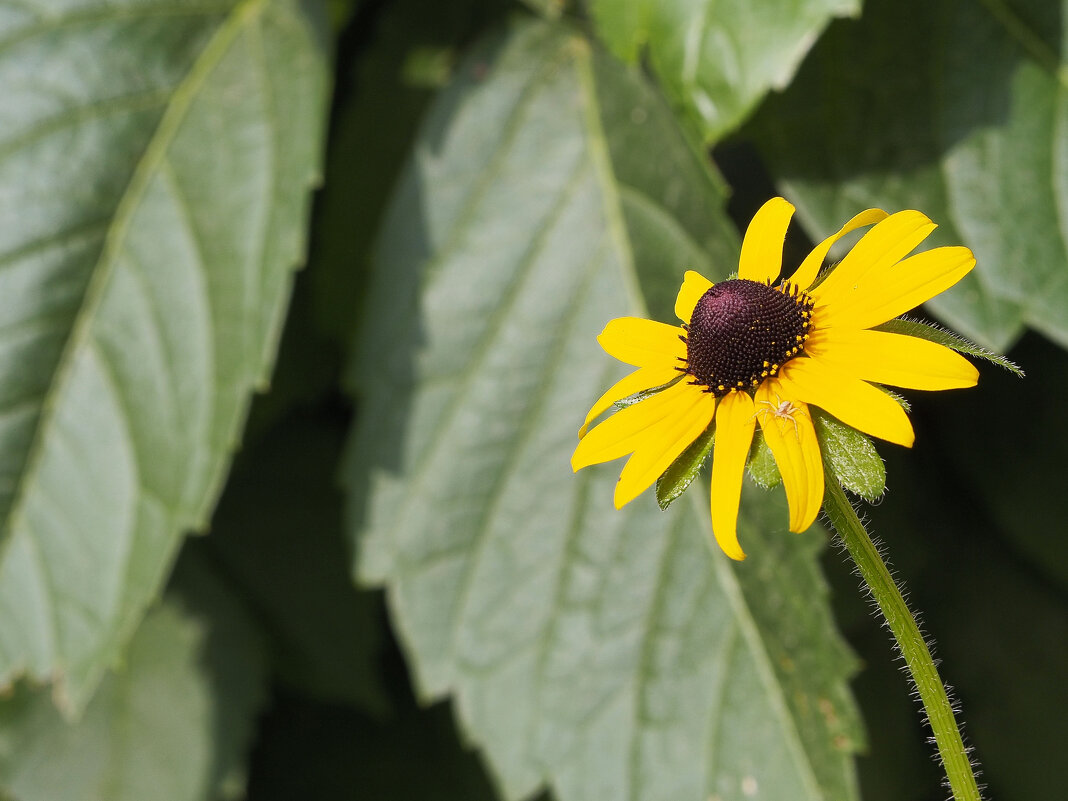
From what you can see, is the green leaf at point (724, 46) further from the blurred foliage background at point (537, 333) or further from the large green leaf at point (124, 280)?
the large green leaf at point (124, 280)

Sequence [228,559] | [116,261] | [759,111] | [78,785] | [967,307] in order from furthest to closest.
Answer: [228,559] < [78,785] < [116,261] < [759,111] < [967,307]

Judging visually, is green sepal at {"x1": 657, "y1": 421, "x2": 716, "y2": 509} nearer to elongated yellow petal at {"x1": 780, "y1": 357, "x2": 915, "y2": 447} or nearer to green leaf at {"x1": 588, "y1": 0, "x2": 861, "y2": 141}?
elongated yellow petal at {"x1": 780, "y1": 357, "x2": 915, "y2": 447}

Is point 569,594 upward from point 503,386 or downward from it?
downward

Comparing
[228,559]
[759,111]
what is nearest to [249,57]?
[759,111]

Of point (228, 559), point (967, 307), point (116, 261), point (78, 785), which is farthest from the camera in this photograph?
point (228, 559)

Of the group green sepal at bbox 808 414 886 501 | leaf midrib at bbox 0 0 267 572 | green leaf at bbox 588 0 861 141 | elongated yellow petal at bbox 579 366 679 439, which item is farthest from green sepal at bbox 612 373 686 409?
leaf midrib at bbox 0 0 267 572

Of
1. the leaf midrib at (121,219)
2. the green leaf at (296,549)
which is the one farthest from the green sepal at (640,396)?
the green leaf at (296,549)

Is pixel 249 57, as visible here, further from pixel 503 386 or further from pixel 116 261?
pixel 503 386
